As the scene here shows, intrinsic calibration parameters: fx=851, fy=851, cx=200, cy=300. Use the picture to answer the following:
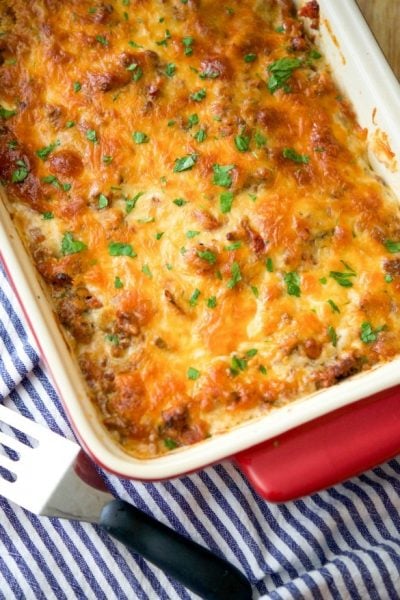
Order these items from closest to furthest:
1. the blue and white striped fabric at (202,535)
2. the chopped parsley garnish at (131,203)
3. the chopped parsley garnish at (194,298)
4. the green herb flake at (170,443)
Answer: the green herb flake at (170,443)
the chopped parsley garnish at (194,298)
the chopped parsley garnish at (131,203)
the blue and white striped fabric at (202,535)

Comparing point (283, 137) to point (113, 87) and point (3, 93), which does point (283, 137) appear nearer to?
point (113, 87)

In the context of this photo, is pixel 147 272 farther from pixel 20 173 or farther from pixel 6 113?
pixel 6 113

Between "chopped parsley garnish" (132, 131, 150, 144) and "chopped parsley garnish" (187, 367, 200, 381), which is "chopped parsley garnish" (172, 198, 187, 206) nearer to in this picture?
"chopped parsley garnish" (132, 131, 150, 144)

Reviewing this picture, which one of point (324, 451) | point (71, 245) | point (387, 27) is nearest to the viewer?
point (324, 451)

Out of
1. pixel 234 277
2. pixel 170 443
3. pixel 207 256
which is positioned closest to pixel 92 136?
pixel 207 256

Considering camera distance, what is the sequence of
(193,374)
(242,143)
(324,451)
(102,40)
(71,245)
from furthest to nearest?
(102,40) < (242,143) < (71,245) < (193,374) < (324,451)

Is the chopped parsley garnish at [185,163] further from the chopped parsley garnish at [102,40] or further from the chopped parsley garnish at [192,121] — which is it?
the chopped parsley garnish at [102,40]

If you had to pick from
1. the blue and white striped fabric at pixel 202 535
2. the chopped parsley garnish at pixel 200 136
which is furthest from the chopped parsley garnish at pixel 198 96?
the blue and white striped fabric at pixel 202 535
